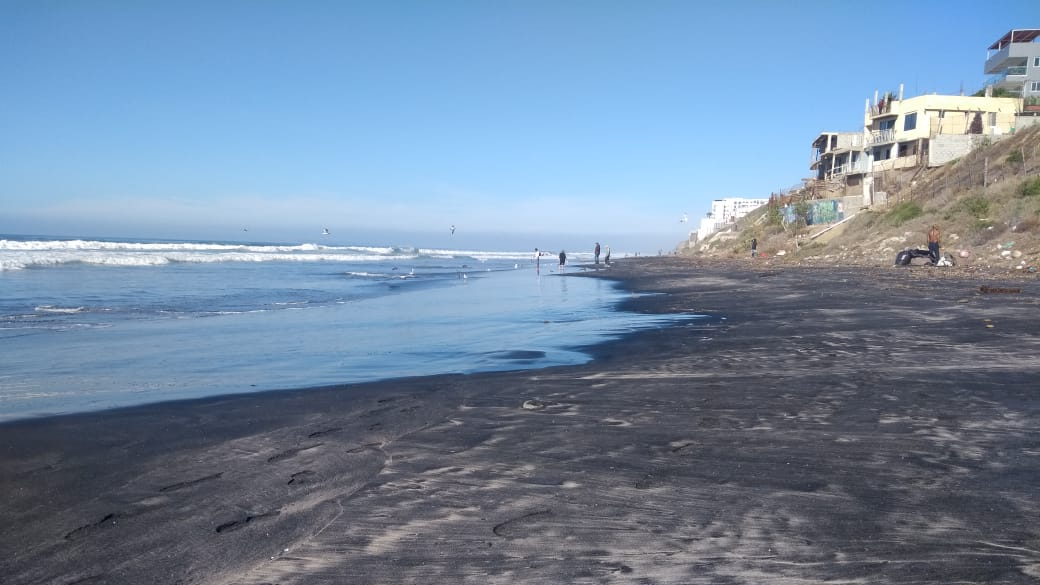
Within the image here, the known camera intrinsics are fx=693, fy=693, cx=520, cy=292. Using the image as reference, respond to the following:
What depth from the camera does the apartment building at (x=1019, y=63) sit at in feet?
193

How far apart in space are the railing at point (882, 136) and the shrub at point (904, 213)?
60.1 ft

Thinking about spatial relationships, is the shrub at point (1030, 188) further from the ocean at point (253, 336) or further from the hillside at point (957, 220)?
the ocean at point (253, 336)

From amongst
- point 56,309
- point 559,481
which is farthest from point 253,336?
point 559,481

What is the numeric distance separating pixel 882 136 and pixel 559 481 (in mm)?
56525

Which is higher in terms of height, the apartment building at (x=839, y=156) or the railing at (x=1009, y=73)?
the railing at (x=1009, y=73)

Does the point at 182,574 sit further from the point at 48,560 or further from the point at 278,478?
the point at 278,478

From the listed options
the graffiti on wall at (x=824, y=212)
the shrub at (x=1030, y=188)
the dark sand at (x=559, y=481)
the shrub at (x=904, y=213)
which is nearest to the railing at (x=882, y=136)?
the graffiti on wall at (x=824, y=212)

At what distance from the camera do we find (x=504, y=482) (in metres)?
4.70

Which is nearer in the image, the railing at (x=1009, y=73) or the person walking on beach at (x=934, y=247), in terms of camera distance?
the person walking on beach at (x=934, y=247)

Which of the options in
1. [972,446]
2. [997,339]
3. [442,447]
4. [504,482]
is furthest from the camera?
[997,339]

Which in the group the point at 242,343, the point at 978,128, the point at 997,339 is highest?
the point at 978,128

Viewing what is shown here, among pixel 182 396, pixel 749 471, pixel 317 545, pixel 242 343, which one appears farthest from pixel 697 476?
pixel 242 343

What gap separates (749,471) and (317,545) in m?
2.87

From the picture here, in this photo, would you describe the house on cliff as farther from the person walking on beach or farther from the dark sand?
the dark sand
